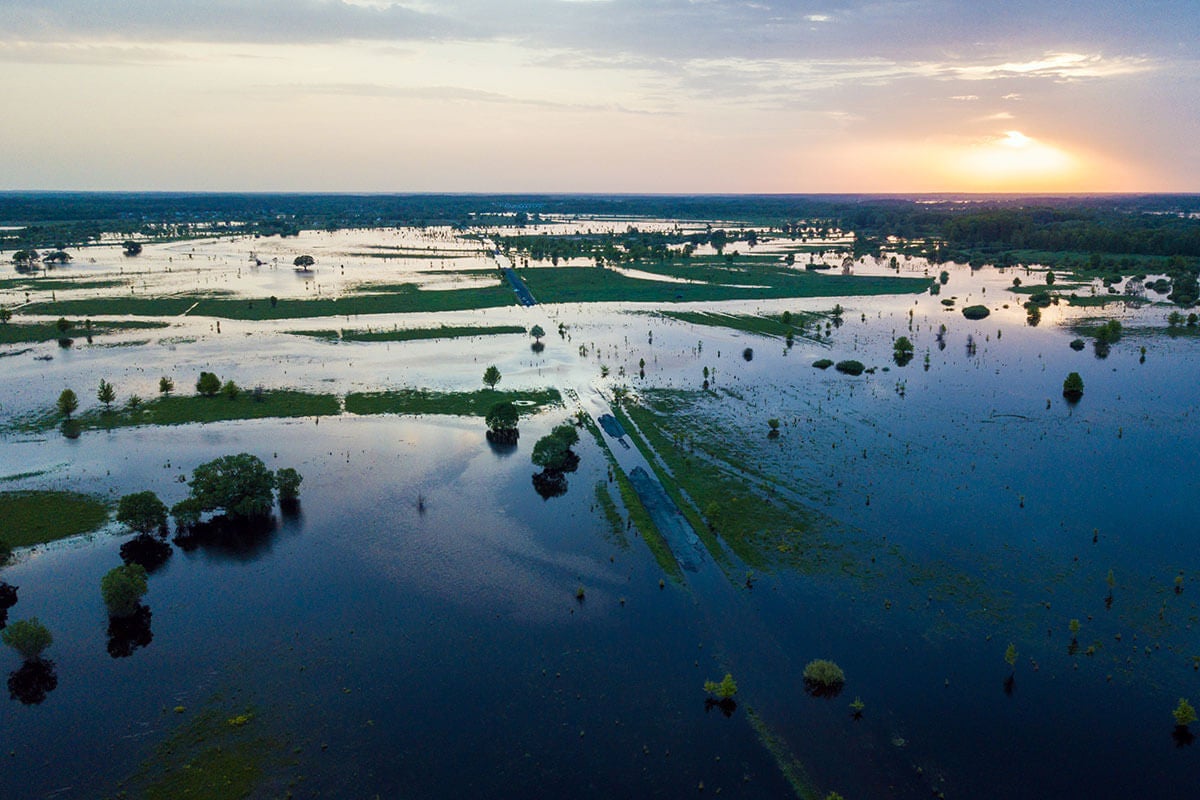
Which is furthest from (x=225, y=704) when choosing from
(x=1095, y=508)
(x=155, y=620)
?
(x=1095, y=508)

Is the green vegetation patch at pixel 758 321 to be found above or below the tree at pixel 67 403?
above

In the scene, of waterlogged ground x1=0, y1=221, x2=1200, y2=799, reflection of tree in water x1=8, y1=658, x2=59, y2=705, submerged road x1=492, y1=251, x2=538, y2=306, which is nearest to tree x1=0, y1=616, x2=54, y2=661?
reflection of tree in water x1=8, y1=658, x2=59, y2=705

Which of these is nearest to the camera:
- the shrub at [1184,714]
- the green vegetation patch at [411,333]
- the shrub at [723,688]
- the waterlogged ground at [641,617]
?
the waterlogged ground at [641,617]

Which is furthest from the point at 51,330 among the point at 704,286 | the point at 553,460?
the point at 704,286

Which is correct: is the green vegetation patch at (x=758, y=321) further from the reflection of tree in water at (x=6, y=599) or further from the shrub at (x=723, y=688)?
the reflection of tree in water at (x=6, y=599)

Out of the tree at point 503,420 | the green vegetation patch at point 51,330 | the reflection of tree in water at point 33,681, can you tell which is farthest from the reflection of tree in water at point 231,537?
the green vegetation patch at point 51,330
